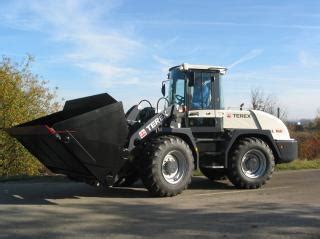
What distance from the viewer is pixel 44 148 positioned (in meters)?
11.4

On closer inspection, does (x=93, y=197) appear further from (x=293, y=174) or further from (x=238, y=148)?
(x=293, y=174)

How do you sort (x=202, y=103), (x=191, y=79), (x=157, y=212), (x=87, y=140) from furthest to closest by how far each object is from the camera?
(x=202, y=103) < (x=191, y=79) < (x=87, y=140) < (x=157, y=212)

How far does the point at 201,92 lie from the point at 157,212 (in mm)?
4514

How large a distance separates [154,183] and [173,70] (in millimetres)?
3418

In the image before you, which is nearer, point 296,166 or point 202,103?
point 202,103

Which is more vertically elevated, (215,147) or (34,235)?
(215,147)

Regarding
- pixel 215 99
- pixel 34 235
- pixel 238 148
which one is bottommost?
pixel 34 235

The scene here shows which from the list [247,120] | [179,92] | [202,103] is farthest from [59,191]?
[247,120]

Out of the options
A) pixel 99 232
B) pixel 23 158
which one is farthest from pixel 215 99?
pixel 23 158

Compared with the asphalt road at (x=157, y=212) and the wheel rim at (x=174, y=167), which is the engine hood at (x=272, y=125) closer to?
the asphalt road at (x=157, y=212)

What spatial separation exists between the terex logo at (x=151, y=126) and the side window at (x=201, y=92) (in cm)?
131

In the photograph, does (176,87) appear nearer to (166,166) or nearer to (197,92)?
(197,92)

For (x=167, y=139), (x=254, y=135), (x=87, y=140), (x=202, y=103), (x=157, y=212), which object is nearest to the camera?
(x=157, y=212)

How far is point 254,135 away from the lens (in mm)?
13812
